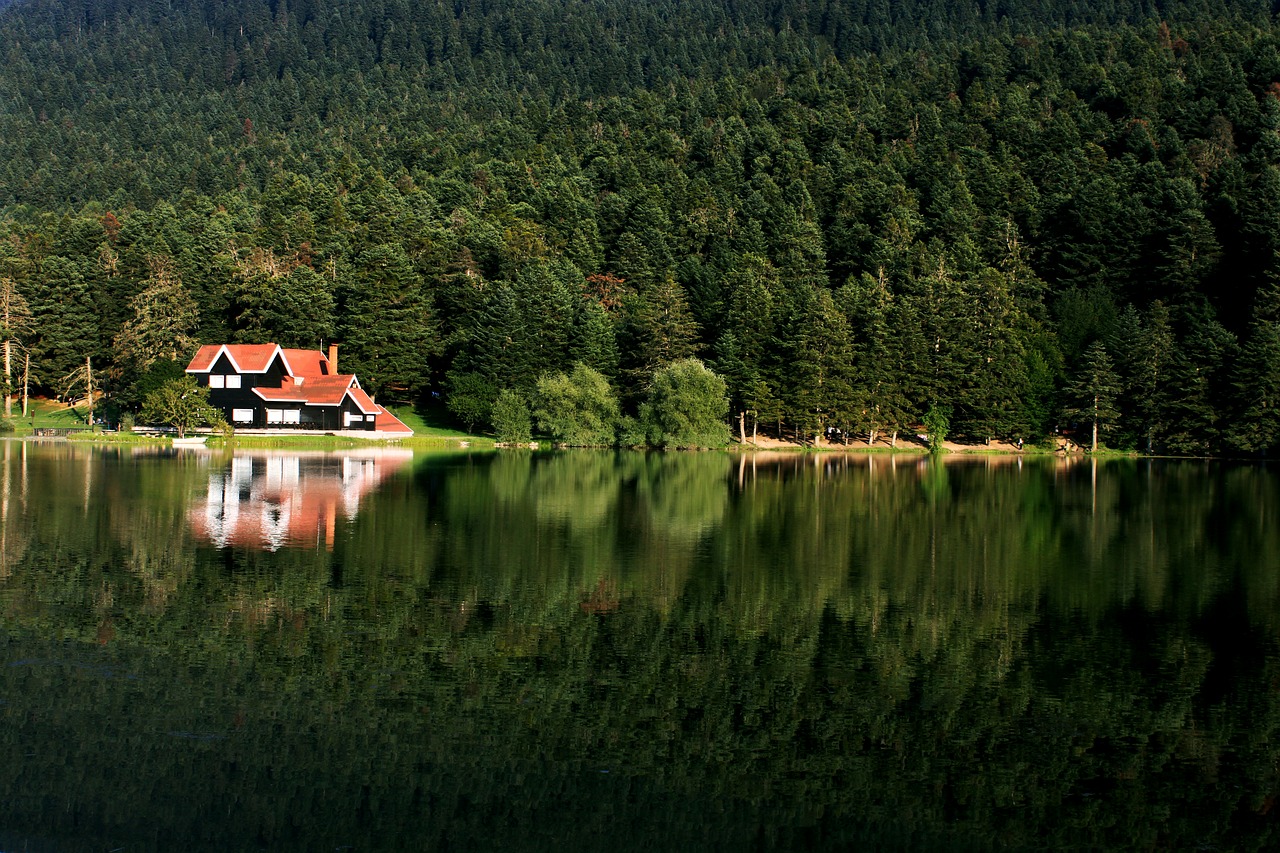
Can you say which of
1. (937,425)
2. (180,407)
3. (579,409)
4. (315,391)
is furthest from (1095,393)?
(180,407)

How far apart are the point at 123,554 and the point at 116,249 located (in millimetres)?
89924

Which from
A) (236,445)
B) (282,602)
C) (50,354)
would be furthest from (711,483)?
(50,354)

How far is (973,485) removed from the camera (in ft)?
168

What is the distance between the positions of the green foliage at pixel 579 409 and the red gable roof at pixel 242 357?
18739 mm

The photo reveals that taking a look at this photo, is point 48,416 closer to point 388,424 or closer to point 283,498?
Result: point 388,424

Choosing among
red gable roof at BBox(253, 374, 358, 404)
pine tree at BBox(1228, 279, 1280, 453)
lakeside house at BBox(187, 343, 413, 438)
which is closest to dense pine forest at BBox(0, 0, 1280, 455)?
pine tree at BBox(1228, 279, 1280, 453)

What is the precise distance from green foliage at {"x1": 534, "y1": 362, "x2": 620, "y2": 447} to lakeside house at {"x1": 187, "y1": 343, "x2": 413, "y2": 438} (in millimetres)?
10195

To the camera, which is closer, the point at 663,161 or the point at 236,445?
the point at 236,445

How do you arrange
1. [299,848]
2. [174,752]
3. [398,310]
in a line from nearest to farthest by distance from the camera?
1. [299,848]
2. [174,752]
3. [398,310]

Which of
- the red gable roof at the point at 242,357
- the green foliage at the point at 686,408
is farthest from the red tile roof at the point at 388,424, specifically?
the green foliage at the point at 686,408

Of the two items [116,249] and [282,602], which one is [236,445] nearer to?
[116,249]

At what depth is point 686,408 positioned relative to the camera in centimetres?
7950

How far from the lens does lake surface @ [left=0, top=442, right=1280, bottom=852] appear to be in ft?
36.9

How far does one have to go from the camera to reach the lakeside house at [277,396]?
3290 inches
